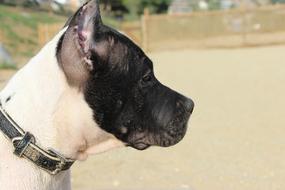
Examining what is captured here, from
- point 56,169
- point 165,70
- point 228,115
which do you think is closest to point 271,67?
point 165,70

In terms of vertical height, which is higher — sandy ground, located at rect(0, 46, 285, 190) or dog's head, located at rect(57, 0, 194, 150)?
dog's head, located at rect(57, 0, 194, 150)

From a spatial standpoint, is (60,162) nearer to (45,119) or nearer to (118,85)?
(45,119)

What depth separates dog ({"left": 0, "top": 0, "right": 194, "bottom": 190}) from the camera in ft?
8.34

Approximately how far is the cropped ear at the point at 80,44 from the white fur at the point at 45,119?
0.04m

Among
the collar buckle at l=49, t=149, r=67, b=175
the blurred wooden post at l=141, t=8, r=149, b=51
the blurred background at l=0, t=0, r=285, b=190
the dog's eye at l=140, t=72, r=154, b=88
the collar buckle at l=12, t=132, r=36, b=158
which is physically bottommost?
the blurred wooden post at l=141, t=8, r=149, b=51

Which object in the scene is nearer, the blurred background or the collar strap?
the collar strap

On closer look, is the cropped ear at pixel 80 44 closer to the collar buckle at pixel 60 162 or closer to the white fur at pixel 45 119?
the white fur at pixel 45 119

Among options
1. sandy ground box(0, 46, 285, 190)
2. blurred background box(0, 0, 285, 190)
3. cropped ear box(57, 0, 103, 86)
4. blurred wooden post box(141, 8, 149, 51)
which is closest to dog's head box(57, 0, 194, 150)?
cropped ear box(57, 0, 103, 86)

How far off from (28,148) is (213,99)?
9.91 meters

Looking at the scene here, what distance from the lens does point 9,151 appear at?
2598mm

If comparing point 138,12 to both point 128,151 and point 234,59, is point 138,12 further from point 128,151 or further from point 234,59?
point 128,151

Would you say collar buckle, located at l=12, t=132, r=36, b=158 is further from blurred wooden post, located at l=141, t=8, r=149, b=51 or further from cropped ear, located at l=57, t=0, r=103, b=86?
blurred wooden post, located at l=141, t=8, r=149, b=51

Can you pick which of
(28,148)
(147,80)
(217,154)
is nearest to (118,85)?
(147,80)

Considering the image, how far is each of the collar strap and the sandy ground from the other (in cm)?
337
